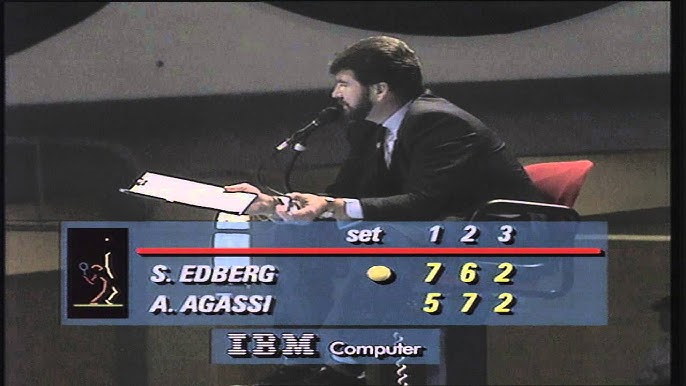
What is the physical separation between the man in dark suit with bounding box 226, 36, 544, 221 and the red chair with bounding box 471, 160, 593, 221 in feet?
0.06

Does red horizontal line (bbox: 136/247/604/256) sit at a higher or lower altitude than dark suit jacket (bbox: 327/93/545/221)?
Result: lower

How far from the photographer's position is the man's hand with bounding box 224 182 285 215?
241cm

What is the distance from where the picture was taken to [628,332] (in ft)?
8.09

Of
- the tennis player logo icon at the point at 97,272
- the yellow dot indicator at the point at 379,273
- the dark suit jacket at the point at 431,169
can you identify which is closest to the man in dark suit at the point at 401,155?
the dark suit jacket at the point at 431,169

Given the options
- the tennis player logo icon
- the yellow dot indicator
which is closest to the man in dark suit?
the yellow dot indicator

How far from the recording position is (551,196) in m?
2.43

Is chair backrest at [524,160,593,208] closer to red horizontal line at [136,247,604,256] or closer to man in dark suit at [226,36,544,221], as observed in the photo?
man in dark suit at [226,36,544,221]

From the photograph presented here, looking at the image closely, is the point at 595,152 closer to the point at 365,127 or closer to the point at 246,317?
the point at 365,127

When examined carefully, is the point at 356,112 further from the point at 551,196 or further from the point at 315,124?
the point at 551,196

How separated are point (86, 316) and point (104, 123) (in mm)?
510

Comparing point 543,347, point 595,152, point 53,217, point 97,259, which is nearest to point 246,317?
point 97,259

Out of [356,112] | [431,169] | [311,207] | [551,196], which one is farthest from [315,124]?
[551,196]
